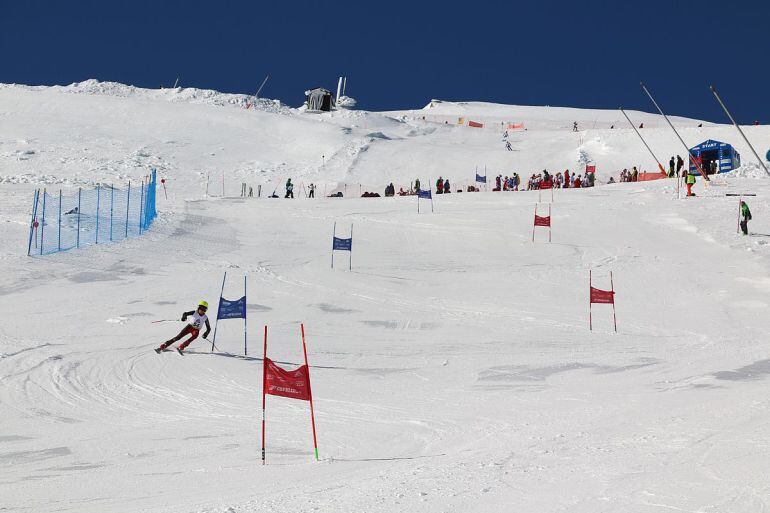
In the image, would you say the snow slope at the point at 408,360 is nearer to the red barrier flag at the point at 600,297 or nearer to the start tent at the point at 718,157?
the red barrier flag at the point at 600,297

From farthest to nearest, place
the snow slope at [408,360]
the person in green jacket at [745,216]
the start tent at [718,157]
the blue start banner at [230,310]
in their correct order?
the start tent at [718,157], the person in green jacket at [745,216], the blue start banner at [230,310], the snow slope at [408,360]

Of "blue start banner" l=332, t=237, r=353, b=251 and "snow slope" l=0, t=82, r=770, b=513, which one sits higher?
"blue start banner" l=332, t=237, r=353, b=251

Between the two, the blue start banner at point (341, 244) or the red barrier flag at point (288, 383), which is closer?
the red barrier flag at point (288, 383)

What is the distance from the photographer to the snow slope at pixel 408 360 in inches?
365

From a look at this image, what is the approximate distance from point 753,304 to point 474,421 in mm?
15033

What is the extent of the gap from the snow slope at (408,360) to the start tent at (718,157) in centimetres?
408

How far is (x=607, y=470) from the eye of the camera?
923cm

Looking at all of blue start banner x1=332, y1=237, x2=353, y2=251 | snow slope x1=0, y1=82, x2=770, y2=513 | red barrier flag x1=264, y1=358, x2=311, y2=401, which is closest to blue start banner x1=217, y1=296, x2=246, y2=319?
snow slope x1=0, y1=82, x2=770, y2=513

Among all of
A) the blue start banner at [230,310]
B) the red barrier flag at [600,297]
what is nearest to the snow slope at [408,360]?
the red barrier flag at [600,297]

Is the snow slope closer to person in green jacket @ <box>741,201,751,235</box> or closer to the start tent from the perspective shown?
person in green jacket @ <box>741,201,751,235</box>

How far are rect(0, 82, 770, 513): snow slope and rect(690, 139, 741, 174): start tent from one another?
4.08 m

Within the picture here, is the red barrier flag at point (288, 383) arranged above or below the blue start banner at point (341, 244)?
below

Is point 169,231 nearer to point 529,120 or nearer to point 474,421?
point 474,421

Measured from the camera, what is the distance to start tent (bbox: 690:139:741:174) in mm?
52375
